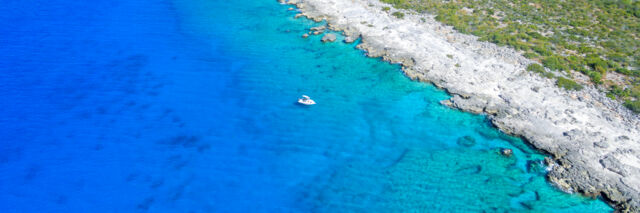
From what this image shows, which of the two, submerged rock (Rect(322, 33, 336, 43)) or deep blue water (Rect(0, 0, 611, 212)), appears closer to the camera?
deep blue water (Rect(0, 0, 611, 212))

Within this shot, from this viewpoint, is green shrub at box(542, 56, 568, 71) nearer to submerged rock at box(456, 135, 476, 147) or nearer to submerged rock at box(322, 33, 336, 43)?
submerged rock at box(456, 135, 476, 147)

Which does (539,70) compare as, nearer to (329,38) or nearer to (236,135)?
(329,38)

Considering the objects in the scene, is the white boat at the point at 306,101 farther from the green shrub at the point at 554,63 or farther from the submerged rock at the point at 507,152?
the green shrub at the point at 554,63

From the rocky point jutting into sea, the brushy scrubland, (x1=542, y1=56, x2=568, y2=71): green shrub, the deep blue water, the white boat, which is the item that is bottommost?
the deep blue water

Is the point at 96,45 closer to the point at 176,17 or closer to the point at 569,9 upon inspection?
the point at 176,17

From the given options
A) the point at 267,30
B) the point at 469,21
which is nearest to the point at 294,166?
the point at 267,30

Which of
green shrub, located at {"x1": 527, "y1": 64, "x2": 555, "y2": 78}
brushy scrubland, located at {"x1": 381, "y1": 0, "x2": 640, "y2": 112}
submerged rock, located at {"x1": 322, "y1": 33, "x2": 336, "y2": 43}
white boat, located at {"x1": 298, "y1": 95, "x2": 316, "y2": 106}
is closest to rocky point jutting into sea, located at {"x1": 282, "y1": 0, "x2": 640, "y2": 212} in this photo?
green shrub, located at {"x1": 527, "y1": 64, "x2": 555, "y2": 78}
